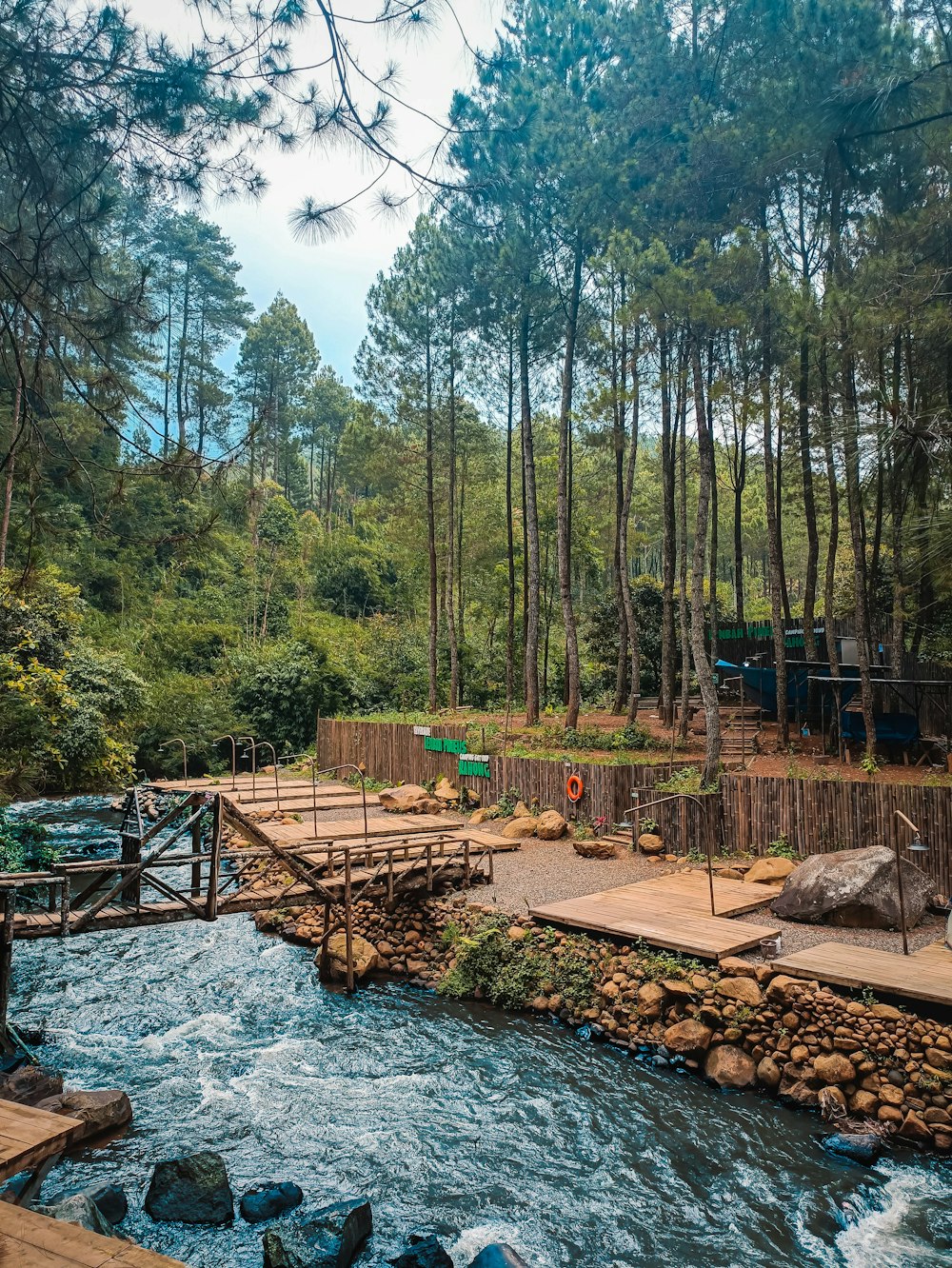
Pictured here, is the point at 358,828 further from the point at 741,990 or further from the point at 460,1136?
the point at 741,990

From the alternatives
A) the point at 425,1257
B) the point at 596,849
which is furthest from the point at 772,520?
the point at 425,1257

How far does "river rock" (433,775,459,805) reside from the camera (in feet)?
54.7

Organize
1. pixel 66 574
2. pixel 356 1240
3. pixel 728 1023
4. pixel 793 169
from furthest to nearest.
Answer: pixel 66 574
pixel 793 169
pixel 728 1023
pixel 356 1240

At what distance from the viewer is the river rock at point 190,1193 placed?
5461mm

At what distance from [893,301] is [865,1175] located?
9.25 m

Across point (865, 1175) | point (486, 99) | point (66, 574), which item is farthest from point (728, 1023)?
point (66, 574)

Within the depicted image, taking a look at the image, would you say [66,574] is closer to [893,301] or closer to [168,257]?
[168,257]

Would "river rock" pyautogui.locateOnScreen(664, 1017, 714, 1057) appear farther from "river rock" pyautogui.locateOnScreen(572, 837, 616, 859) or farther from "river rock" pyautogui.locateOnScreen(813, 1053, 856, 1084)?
"river rock" pyautogui.locateOnScreen(572, 837, 616, 859)

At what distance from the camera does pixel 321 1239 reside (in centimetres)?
525

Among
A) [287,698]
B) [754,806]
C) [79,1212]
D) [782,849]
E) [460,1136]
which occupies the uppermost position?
[287,698]

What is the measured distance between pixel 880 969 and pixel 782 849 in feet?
11.9

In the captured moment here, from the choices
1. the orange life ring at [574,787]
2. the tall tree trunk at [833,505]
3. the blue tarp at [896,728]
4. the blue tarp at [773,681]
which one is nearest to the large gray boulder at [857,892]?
the blue tarp at [896,728]

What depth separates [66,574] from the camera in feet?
89.3

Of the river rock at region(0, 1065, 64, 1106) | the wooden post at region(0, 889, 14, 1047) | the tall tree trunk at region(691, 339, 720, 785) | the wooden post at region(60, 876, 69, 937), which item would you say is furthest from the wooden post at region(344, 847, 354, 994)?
the tall tree trunk at region(691, 339, 720, 785)
